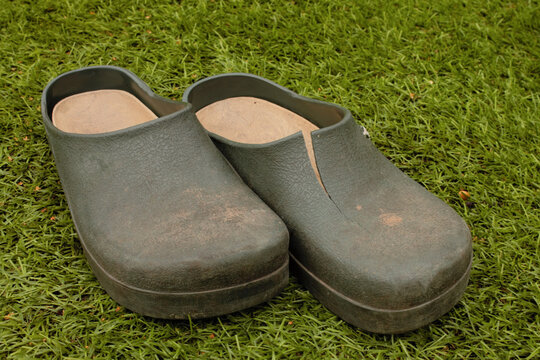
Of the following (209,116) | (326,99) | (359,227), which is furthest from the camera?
(326,99)

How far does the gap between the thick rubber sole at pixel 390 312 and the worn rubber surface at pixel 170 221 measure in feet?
0.57

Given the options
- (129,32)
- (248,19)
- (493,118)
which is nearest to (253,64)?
(248,19)

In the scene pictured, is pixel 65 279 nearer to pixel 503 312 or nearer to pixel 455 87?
pixel 503 312

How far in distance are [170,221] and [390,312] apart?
71 cm

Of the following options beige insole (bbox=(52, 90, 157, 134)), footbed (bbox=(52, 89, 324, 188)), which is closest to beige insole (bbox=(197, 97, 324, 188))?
footbed (bbox=(52, 89, 324, 188))

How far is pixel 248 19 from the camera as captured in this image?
3.48 m

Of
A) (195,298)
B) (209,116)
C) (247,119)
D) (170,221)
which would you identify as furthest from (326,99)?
(195,298)

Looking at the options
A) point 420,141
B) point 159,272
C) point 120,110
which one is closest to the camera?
point 159,272

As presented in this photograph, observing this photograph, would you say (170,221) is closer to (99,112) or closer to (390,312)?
(390,312)

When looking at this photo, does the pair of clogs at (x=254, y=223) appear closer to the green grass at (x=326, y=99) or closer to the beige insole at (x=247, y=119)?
the green grass at (x=326, y=99)

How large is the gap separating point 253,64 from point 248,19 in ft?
1.34

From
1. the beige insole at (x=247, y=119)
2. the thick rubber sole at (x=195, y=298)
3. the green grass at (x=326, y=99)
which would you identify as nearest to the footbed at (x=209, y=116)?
the beige insole at (x=247, y=119)

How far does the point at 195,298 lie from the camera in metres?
1.74

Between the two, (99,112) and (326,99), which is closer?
(99,112)
